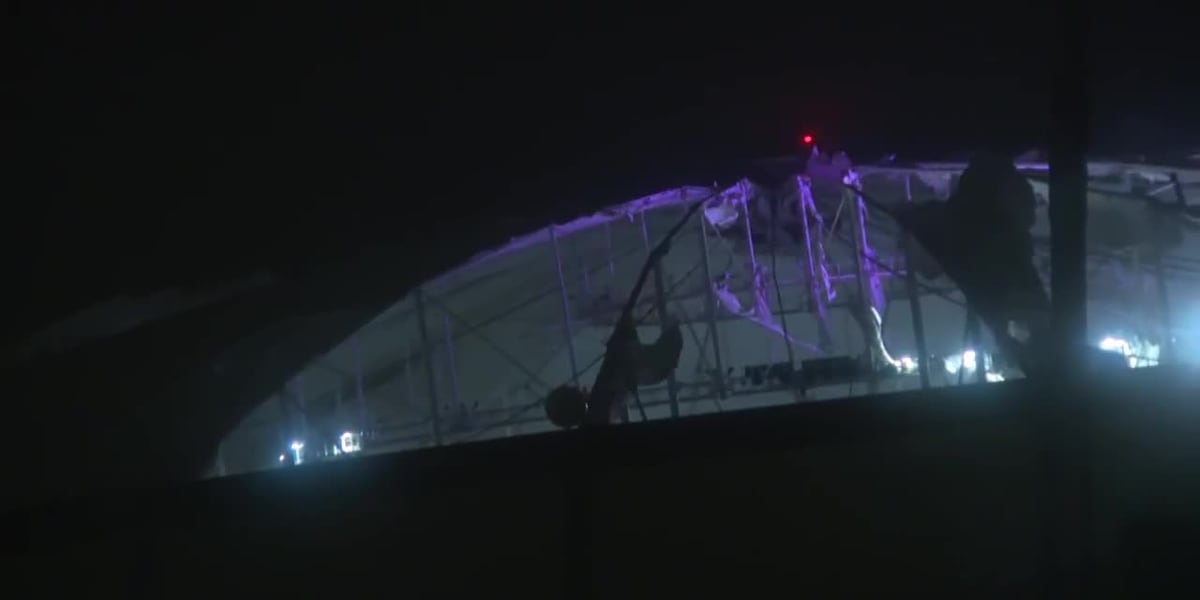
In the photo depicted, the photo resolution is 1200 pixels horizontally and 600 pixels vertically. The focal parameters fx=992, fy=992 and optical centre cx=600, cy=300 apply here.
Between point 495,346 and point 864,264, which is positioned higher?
point 864,264

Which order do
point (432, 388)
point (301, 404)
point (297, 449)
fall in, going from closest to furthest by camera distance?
1. point (297, 449)
2. point (301, 404)
3. point (432, 388)

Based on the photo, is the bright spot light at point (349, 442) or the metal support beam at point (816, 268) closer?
the bright spot light at point (349, 442)

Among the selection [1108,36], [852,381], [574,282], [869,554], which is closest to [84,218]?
[869,554]

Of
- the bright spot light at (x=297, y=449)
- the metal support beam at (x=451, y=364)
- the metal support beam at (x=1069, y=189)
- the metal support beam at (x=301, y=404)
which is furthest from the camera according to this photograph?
the metal support beam at (x=451, y=364)

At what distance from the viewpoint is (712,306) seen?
3.47m

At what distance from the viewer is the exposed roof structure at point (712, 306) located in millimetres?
3076

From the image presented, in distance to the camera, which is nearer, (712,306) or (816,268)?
(712,306)

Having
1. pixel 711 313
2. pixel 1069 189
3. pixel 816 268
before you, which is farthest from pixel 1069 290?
pixel 816 268

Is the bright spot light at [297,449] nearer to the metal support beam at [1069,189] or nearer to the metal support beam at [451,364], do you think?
the metal support beam at [451,364]

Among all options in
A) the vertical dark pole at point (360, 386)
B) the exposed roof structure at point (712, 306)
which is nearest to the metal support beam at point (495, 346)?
the exposed roof structure at point (712, 306)

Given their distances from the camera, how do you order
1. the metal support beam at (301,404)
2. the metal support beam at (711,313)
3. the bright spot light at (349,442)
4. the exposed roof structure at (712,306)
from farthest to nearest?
the metal support beam at (711,313) < the bright spot light at (349,442) < the exposed roof structure at (712,306) < the metal support beam at (301,404)

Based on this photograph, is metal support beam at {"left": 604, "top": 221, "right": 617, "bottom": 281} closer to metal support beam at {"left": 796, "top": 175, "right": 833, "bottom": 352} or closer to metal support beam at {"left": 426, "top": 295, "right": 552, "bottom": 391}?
metal support beam at {"left": 426, "top": 295, "right": 552, "bottom": 391}

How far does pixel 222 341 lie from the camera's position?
174 centimetres

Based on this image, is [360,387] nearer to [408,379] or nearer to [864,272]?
[408,379]
